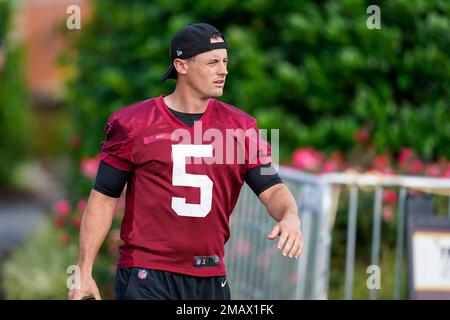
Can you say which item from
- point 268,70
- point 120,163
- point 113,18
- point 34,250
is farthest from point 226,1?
point 120,163

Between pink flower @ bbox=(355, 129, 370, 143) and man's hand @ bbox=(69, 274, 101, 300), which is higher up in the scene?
pink flower @ bbox=(355, 129, 370, 143)

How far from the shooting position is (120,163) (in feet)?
15.6

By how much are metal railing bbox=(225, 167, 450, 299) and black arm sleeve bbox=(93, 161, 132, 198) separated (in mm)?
2065

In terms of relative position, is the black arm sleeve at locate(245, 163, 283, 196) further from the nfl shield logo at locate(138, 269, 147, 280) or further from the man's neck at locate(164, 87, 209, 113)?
the nfl shield logo at locate(138, 269, 147, 280)

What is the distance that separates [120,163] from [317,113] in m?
5.25

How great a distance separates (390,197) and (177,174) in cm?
357

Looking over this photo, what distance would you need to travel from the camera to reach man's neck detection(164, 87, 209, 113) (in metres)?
4.79

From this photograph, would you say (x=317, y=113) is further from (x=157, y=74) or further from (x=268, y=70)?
(x=157, y=74)

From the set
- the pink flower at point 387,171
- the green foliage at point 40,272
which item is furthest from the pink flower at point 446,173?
the green foliage at point 40,272

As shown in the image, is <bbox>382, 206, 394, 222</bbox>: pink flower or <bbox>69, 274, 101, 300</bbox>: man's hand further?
<bbox>382, 206, 394, 222</bbox>: pink flower

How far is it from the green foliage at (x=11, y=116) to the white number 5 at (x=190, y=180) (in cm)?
1470

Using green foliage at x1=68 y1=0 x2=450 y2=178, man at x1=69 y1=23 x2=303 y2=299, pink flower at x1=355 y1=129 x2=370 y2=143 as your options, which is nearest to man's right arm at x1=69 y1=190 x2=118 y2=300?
man at x1=69 y1=23 x2=303 y2=299

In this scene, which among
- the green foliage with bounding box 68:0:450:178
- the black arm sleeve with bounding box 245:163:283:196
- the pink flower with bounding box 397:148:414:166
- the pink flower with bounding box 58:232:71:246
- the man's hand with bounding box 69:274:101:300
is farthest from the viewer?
the pink flower with bounding box 58:232:71:246

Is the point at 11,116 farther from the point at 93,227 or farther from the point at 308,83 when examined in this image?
the point at 93,227
